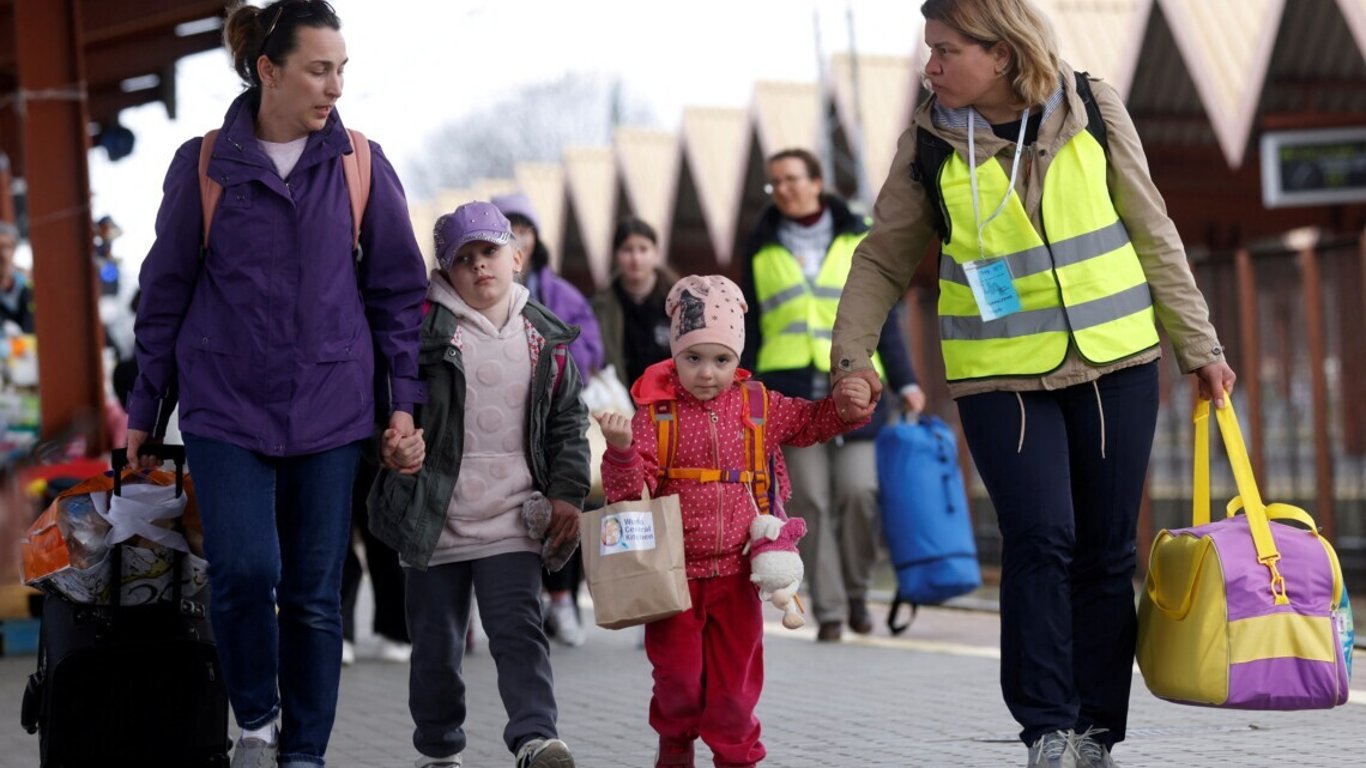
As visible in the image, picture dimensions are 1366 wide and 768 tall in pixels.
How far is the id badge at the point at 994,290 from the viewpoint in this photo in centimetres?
540

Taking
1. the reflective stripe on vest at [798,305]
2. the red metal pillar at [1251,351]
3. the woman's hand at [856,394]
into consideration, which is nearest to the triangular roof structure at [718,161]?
the red metal pillar at [1251,351]

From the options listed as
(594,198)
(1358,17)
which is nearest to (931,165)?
(1358,17)

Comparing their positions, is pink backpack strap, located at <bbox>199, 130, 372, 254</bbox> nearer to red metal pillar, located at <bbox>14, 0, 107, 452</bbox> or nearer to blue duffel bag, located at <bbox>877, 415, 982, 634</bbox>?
blue duffel bag, located at <bbox>877, 415, 982, 634</bbox>

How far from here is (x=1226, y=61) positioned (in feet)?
52.4

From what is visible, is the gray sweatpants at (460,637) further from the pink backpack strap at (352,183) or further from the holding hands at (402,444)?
the pink backpack strap at (352,183)

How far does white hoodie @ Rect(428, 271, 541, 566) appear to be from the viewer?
5965 millimetres

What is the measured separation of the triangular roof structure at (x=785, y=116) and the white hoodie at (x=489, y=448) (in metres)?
18.0

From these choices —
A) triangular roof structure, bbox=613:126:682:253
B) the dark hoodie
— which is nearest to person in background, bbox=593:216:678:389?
the dark hoodie

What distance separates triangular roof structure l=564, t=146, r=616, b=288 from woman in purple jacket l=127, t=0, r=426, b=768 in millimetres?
24857

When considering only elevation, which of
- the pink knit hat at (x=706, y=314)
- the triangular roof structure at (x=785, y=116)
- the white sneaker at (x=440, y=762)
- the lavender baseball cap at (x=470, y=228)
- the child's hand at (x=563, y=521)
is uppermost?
the triangular roof structure at (x=785, y=116)

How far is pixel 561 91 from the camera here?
80.9 m

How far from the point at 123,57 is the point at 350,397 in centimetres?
1304

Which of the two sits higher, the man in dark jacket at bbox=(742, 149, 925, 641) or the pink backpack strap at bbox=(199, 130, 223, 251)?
the pink backpack strap at bbox=(199, 130, 223, 251)

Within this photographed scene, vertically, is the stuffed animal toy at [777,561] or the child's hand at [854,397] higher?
the child's hand at [854,397]
